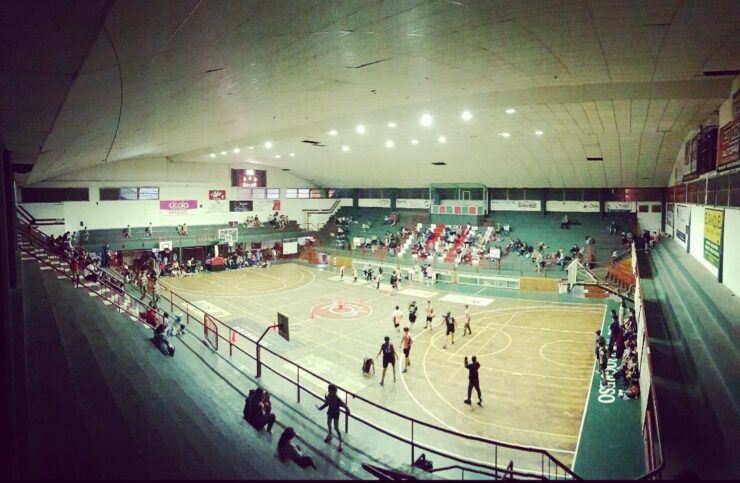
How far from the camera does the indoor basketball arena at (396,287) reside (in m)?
5.50

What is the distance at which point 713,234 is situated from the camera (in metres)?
13.6

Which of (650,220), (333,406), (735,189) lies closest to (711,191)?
(735,189)

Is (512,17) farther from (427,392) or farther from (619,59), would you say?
(427,392)

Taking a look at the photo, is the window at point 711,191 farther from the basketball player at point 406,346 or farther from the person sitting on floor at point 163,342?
the person sitting on floor at point 163,342

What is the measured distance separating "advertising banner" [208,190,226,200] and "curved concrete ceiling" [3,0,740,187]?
938 inches

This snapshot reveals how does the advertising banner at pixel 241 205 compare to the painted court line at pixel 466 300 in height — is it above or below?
above

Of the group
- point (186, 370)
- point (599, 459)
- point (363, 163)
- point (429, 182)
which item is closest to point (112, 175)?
point (363, 163)

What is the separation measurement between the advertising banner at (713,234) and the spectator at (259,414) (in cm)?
1303

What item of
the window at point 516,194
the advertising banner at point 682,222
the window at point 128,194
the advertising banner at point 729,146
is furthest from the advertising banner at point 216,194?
the advertising banner at point 729,146

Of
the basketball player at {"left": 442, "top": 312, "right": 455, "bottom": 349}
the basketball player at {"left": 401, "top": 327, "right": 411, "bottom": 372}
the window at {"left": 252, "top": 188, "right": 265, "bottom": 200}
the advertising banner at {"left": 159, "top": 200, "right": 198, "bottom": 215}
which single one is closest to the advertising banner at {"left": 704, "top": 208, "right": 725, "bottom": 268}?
the basketball player at {"left": 442, "top": 312, "right": 455, "bottom": 349}

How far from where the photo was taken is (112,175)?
34031 mm

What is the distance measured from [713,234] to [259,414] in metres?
14.2

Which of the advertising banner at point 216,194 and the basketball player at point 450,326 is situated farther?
the advertising banner at point 216,194

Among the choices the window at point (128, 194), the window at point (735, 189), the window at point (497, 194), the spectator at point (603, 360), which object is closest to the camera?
the window at point (735, 189)
